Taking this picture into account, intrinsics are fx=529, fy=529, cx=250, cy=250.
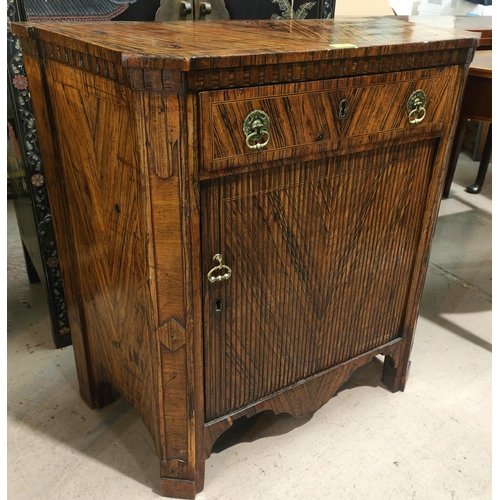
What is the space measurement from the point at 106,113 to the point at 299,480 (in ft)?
2.94

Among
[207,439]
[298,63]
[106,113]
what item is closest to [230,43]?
[298,63]

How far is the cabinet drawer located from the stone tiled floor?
0.74m

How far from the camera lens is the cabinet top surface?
0.79 metres

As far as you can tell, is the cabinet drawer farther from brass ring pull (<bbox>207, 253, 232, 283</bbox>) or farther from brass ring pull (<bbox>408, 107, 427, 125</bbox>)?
brass ring pull (<bbox>207, 253, 232, 283</bbox>)

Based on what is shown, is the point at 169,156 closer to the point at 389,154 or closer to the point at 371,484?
the point at 389,154

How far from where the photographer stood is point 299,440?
1.32m

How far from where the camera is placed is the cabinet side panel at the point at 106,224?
90cm

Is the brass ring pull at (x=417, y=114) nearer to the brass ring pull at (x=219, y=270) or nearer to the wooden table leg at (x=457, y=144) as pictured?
the brass ring pull at (x=219, y=270)

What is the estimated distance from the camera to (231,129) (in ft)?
2.81

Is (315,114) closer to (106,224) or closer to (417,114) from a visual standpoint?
(417,114)

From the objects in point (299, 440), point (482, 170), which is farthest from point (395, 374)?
point (482, 170)

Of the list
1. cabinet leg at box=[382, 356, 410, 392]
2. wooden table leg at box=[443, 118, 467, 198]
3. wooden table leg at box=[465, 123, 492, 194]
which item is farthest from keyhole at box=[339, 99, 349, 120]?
wooden table leg at box=[465, 123, 492, 194]

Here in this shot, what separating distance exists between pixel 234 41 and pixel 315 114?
0.19 m

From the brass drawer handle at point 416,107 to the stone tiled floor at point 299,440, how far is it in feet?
2.55
